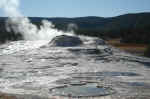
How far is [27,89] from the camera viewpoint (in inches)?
412

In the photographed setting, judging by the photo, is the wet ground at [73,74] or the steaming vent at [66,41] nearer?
the wet ground at [73,74]

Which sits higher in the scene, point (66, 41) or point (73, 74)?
point (66, 41)

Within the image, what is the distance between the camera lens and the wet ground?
32.5 feet

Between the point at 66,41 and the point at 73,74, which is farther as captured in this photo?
the point at 66,41

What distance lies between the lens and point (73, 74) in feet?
42.9

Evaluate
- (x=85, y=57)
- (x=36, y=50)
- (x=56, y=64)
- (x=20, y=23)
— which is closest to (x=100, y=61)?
(x=85, y=57)

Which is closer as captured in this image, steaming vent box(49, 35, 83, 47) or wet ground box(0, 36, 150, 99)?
wet ground box(0, 36, 150, 99)

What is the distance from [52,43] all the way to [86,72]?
895 cm

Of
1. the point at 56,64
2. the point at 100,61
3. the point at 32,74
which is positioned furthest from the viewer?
the point at 100,61

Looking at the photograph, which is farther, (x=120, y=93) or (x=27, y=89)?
(x=27, y=89)

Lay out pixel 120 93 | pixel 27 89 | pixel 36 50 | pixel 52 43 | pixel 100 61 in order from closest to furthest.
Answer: pixel 120 93, pixel 27 89, pixel 100 61, pixel 36 50, pixel 52 43

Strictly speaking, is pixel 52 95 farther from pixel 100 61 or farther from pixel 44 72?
pixel 100 61

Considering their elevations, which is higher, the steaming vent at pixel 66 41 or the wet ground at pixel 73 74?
the steaming vent at pixel 66 41

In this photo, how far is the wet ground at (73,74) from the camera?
991cm
